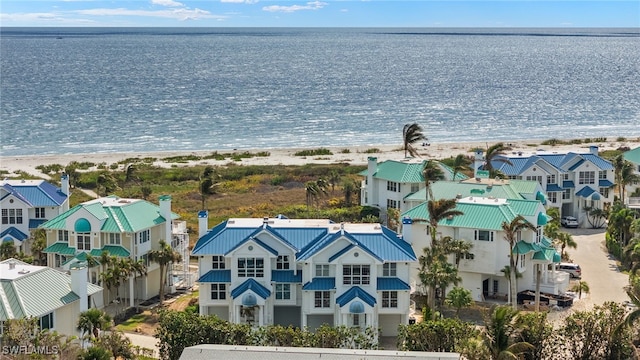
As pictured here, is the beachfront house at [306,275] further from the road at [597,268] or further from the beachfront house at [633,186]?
the beachfront house at [633,186]

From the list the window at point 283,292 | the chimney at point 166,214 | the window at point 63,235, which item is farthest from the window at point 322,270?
the window at point 63,235

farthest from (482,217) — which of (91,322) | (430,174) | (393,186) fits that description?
(91,322)

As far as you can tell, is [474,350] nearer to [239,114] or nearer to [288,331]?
[288,331]

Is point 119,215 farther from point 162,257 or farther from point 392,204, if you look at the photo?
point 392,204

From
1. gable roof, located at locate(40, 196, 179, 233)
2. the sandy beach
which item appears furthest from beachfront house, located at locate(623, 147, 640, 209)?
gable roof, located at locate(40, 196, 179, 233)

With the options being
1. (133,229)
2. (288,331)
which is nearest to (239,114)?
(133,229)
